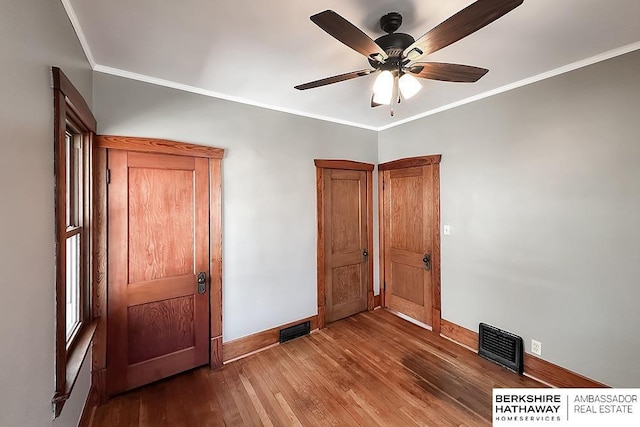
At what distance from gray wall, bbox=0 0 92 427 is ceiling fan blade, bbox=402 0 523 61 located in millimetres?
1611

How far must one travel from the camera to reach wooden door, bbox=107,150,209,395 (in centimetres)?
213

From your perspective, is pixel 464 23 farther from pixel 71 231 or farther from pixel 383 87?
pixel 71 231

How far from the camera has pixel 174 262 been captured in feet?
7.77

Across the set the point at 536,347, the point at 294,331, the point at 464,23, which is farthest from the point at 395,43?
the point at 294,331

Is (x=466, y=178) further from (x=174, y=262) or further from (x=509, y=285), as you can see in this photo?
(x=174, y=262)

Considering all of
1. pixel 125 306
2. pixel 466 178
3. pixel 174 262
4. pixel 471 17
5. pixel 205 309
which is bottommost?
pixel 205 309

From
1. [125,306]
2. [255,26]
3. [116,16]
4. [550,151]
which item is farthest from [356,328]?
[116,16]

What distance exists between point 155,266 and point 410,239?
2899mm

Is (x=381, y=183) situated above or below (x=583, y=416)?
above

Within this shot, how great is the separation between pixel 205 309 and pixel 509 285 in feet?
9.65

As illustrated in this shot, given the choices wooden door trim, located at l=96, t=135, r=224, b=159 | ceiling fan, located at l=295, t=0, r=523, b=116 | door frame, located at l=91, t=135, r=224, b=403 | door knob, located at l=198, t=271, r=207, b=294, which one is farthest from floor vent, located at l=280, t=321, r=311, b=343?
ceiling fan, located at l=295, t=0, r=523, b=116

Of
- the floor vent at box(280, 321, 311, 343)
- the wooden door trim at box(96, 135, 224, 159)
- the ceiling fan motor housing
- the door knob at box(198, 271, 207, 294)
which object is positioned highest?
the ceiling fan motor housing

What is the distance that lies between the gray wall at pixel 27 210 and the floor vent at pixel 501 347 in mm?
3275

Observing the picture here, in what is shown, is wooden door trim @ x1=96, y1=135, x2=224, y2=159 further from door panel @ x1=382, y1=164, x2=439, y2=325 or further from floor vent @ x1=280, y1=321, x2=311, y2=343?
door panel @ x1=382, y1=164, x2=439, y2=325
